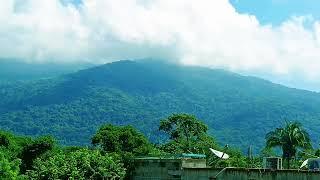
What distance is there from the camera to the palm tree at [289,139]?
197 feet

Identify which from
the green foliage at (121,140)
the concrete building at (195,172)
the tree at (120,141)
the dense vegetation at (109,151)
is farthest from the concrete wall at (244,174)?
the green foliage at (121,140)

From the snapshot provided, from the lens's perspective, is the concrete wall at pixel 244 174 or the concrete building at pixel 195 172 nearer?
the concrete wall at pixel 244 174

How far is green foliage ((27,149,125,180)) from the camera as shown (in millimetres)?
45875

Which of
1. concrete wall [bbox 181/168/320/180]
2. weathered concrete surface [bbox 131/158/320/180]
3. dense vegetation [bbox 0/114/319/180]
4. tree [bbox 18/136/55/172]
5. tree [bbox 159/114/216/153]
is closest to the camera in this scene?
concrete wall [bbox 181/168/320/180]

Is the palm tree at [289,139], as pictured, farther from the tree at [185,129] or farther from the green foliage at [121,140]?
the tree at [185,129]

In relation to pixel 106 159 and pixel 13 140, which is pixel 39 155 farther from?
pixel 106 159

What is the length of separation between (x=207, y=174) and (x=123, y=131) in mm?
27971

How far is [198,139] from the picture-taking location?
282 ft

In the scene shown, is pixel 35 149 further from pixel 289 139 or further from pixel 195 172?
pixel 195 172

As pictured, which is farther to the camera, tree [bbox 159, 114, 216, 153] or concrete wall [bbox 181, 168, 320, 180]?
tree [bbox 159, 114, 216, 153]

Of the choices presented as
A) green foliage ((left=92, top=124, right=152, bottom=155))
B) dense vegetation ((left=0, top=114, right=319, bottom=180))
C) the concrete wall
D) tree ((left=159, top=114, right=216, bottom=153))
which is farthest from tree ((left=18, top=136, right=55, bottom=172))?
the concrete wall

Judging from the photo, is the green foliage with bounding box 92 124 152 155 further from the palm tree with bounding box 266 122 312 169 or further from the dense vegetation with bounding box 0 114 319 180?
the palm tree with bounding box 266 122 312 169

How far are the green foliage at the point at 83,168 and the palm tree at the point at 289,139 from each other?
67.6 ft

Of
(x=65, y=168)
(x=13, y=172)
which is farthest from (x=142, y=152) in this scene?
(x=13, y=172)
